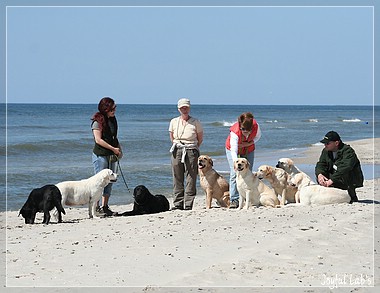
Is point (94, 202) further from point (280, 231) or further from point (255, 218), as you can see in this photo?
point (280, 231)

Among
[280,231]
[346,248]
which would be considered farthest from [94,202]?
[346,248]

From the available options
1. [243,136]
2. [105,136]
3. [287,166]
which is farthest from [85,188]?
[287,166]

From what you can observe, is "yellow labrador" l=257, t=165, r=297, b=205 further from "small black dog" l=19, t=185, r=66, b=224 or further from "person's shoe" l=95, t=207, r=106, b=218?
"small black dog" l=19, t=185, r=66, b=224

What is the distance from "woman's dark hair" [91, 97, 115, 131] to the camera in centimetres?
877

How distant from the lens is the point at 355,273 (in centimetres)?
571

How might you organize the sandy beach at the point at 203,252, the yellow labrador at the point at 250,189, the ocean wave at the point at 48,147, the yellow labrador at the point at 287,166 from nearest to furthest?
the sandy beach at the point at 203,252 < the yellow labrador at the point at 250,189 < the yellow labrador at the point at 287,166 < the ocean wave at the point at 48,147

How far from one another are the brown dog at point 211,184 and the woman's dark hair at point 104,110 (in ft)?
4.67

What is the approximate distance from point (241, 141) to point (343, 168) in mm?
1452

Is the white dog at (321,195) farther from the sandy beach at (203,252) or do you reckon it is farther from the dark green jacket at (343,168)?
the sandy beach at (203,252)

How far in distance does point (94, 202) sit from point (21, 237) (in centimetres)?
156

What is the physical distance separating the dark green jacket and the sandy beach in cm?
51

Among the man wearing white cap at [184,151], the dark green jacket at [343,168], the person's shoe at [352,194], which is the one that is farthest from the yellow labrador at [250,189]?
the person's shoe at [352,194]

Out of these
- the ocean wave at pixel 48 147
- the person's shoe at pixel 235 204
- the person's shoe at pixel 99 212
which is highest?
the ocean wave at pixel 48 147

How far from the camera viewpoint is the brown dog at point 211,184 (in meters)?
9.32
